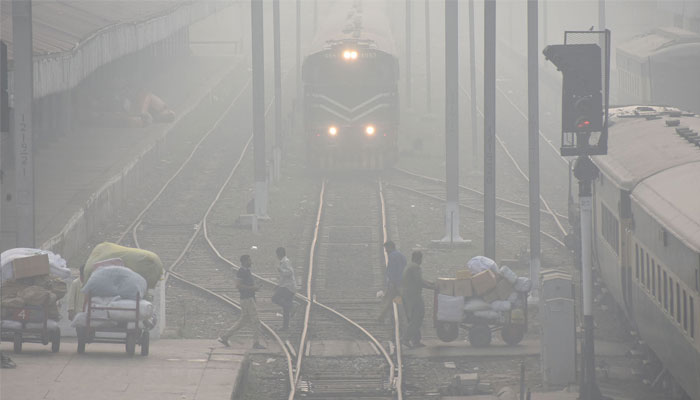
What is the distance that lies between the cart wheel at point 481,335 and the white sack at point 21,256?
607 centimetres

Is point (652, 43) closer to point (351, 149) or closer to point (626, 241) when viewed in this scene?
point (351, 149)

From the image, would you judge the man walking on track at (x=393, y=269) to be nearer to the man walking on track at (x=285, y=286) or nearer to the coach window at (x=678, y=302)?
the man walking on track at (x=285, y=286)

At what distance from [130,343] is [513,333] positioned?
580 centimetres

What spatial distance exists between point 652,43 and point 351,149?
12.9 m

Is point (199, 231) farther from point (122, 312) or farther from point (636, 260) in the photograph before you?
point (636, 260)

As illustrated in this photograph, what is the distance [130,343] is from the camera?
A: 15.0m

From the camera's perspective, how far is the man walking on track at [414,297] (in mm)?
17031

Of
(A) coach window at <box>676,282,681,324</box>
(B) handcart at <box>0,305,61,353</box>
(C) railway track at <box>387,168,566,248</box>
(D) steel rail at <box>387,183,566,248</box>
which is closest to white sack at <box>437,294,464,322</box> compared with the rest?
(A) coach window at <box>676,282,681,324</box>

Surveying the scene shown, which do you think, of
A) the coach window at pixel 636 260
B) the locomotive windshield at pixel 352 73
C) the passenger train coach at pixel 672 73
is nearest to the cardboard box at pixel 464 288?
the coach window at pixel 636 260

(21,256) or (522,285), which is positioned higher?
(21,256)

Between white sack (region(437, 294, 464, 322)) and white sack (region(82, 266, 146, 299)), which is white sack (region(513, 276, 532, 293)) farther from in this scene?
white sack (region(82, 266, 146, 299))

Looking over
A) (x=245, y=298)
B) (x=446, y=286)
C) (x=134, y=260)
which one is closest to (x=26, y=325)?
(x=134, y=260)

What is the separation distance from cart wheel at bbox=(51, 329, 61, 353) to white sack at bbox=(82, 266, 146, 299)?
68cm

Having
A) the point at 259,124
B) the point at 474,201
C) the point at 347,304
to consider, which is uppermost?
the point at 259,124
